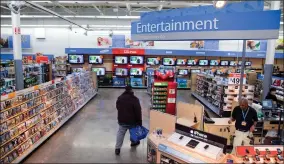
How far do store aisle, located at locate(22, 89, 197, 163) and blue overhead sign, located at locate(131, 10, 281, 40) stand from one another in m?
3.10

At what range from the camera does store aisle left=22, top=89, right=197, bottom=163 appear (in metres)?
5.32

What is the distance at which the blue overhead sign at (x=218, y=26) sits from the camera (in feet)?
9.25

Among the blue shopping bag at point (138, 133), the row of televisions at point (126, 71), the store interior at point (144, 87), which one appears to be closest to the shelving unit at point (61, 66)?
the store interior at point (144, 87)

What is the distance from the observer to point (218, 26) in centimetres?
315

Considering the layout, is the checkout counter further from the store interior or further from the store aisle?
the store aisle

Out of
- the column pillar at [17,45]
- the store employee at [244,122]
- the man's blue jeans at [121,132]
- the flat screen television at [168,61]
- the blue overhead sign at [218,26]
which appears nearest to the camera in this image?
the blue overhead sign at [218,26]

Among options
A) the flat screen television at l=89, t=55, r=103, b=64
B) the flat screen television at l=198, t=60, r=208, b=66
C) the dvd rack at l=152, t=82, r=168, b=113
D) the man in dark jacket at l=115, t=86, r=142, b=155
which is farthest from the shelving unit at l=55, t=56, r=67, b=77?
the man in dark jacket at l=115, t=86, r=142, b=155

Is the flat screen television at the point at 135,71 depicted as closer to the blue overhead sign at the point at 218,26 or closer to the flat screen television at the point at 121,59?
the flat screen television at the point at 121,59

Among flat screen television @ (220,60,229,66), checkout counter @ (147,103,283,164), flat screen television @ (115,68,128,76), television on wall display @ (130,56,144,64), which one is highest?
television on wall display @ (130,56,144,64)

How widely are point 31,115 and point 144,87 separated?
10.5 metres

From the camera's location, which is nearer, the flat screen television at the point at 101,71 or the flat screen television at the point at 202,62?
the flat screen television at the point at 101,71

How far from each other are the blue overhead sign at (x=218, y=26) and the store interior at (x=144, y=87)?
0.04 ft

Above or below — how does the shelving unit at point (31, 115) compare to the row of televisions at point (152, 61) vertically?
below

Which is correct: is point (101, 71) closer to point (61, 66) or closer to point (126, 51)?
point (126, 51)
